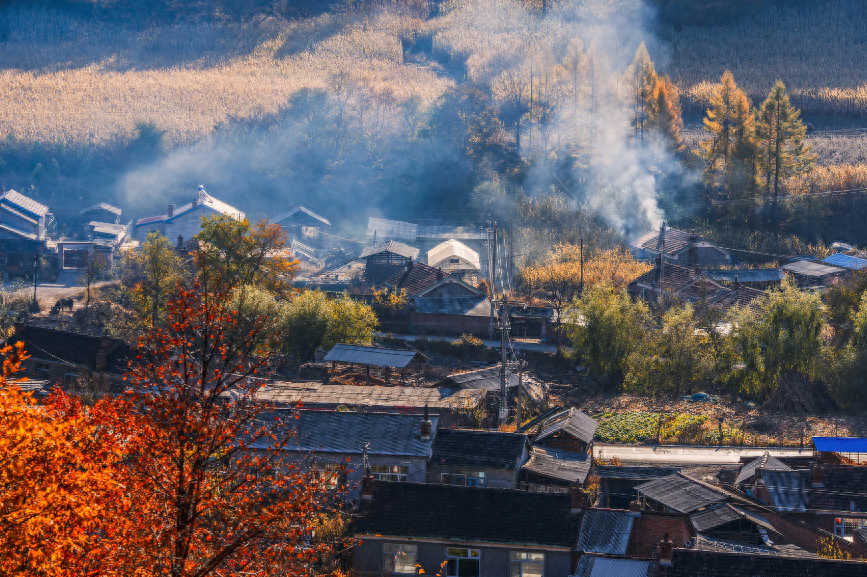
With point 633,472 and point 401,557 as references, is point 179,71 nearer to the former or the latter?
point 633,472

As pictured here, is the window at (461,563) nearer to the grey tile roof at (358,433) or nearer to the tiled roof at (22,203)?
the grey tile roof at (358,433)

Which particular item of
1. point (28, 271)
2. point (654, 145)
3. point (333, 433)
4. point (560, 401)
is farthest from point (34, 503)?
point (654, 145)

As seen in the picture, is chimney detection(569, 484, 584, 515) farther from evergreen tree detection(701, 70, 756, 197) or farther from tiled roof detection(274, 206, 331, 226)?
tiled roof detection(274, 206, 331, 226)

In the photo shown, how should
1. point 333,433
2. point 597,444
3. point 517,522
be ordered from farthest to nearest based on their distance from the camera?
point 597,444 → point 333,433 → point 517,522

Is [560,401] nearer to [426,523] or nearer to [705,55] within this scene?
[426,523]

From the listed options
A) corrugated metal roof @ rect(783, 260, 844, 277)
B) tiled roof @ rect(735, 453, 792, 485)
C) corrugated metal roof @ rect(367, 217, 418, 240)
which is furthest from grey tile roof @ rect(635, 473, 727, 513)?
corrugated metal roof @ rect(367, 217, 418, 240)

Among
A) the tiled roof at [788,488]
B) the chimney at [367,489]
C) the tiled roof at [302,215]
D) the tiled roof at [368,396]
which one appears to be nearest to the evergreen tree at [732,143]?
the tiled roof at [302,215]

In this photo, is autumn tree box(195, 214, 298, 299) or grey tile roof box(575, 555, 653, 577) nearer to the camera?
grey tile roof box(575, 555, 653, 577)
